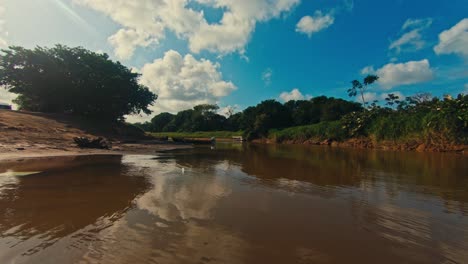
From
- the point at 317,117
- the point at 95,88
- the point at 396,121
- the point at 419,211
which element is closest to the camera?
Result: the point at 419,211

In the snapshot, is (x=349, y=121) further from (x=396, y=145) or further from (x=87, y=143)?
(x=87, y=143)

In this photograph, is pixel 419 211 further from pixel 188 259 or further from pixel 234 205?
pixel 188 259

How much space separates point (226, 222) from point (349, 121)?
48383 mm

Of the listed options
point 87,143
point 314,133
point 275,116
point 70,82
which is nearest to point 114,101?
point 70,82

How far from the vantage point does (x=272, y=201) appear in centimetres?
728

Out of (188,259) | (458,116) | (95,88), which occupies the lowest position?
(188,259)

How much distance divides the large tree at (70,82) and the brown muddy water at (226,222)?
35879 mm

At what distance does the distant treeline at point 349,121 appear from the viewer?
30.7 m

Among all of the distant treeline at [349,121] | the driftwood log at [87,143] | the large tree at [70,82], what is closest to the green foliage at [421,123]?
the distant treeline at [349,121]

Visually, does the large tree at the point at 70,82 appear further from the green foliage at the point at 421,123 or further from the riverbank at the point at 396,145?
the green foliage at the point at 421,123

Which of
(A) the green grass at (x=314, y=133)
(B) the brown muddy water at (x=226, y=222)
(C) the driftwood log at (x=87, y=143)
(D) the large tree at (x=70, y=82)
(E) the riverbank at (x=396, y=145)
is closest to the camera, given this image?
(B) the brown muddy water at (x=226, y=222)

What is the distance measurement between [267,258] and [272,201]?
3.47 metres

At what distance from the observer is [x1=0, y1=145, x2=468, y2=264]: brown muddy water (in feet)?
13.0

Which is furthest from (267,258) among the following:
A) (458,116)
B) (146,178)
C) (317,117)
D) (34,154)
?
(317,117)
